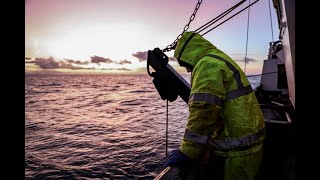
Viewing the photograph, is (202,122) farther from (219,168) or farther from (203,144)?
→ (219,168)

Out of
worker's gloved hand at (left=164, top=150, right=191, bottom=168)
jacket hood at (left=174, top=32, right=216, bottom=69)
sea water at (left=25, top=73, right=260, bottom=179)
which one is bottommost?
sea water at (left=25, top=73, right=260, bottom=179)

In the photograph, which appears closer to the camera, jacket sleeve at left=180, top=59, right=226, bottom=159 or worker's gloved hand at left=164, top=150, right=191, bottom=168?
jacket sleeve at left=180, top=59, right=226, bottom=159

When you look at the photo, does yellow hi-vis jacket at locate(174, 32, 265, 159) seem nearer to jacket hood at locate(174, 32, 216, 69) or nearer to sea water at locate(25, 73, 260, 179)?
jacket hood at locate(174, 32, 216, 69)

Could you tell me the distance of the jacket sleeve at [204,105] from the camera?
2.38 metres

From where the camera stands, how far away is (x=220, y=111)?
8.38 feet

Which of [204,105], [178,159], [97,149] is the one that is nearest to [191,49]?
[204,105]

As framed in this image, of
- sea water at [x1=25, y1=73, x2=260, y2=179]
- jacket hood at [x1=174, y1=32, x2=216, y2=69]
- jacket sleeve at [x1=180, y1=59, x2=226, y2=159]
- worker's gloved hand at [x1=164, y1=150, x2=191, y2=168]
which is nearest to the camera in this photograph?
jacket sleeve at [x1=180, y1=59, x2=226, y2=159]

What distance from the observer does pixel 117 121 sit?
19.0 m

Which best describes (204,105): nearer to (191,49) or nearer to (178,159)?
(178,159)

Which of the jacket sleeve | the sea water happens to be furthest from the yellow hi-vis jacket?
the sea water

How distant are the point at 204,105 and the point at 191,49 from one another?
0.81m

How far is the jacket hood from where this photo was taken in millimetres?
2820
